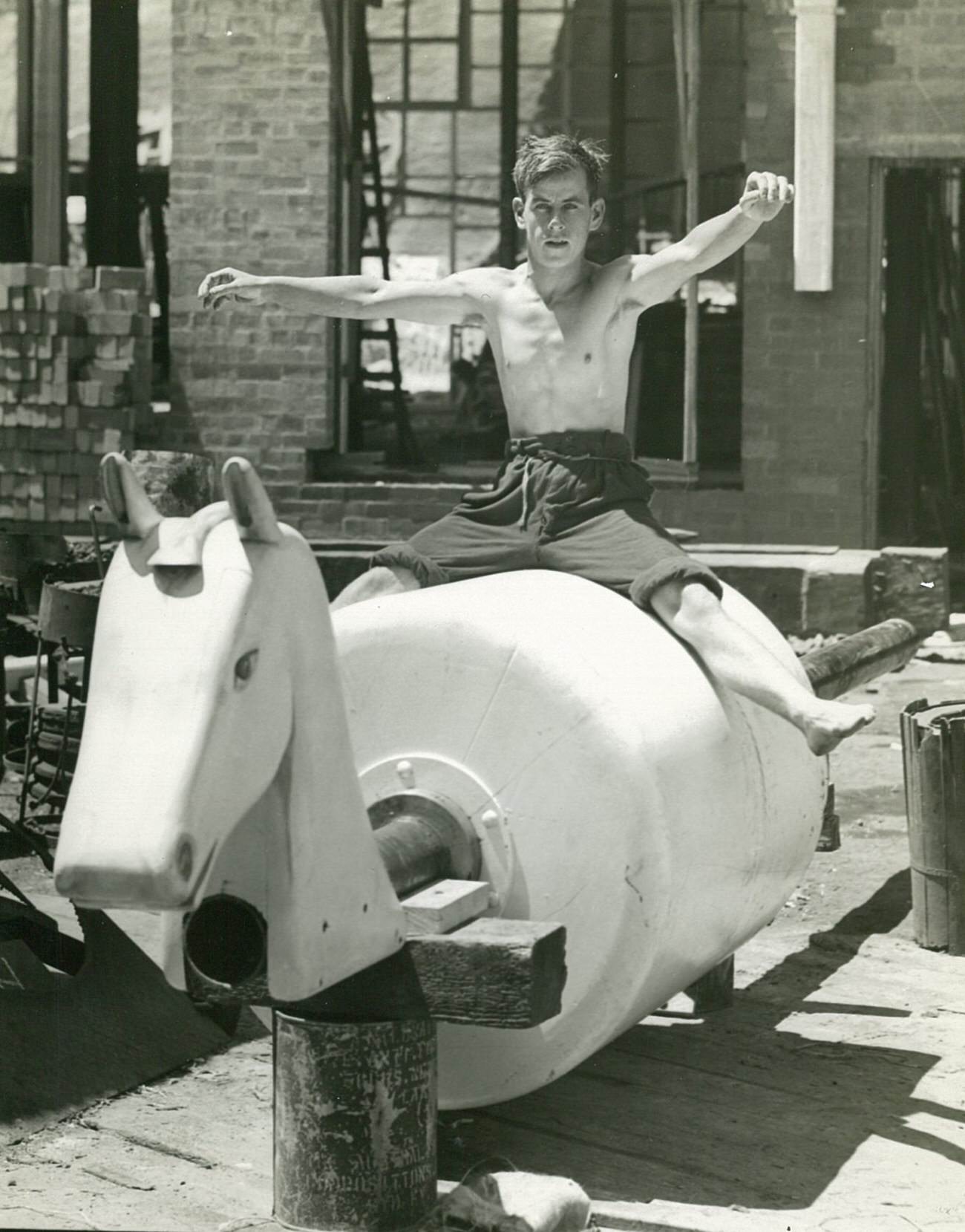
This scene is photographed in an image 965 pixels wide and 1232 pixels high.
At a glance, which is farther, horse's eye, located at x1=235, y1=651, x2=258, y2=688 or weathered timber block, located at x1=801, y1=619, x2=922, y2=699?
weathered timber block, located at x1=801, y1=619, x2=922, y2=699

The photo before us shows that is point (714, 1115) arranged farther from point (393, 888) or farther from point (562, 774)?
point (393, 888)

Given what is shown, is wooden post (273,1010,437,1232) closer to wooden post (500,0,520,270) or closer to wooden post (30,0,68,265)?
wooden post (500,0,520,270)

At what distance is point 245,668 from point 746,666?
1471 millimetres

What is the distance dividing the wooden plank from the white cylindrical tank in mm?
161

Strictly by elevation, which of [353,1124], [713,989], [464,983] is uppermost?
[464,983]

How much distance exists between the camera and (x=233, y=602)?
3.05 metres

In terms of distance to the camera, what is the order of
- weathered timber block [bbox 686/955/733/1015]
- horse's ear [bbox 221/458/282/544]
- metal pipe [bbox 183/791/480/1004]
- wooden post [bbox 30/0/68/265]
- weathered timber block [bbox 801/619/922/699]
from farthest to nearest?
wooden post [bbox 30/0/68/265] < weathered timber block [bbox 801/619/922/699] < weathered timber block [bbox 686/955/733/1015] < metal pipe [bbox 183/791/480/1004] < horse's ear [bbox 221/458/282/544]

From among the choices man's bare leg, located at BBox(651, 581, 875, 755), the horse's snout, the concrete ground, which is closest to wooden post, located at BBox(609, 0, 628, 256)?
the concrete ground

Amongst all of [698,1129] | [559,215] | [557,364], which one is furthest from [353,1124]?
[559,215]

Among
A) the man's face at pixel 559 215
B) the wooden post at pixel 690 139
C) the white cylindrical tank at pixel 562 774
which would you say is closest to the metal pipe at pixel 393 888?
the white cylindrical tank at pixel 562 774

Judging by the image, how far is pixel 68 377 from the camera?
1309 cm

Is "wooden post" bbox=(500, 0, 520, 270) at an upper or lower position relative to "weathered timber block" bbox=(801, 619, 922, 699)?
upper

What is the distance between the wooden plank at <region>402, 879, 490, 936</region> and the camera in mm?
3527

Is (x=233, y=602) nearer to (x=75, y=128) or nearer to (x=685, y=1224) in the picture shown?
(x=685, y=1224)
